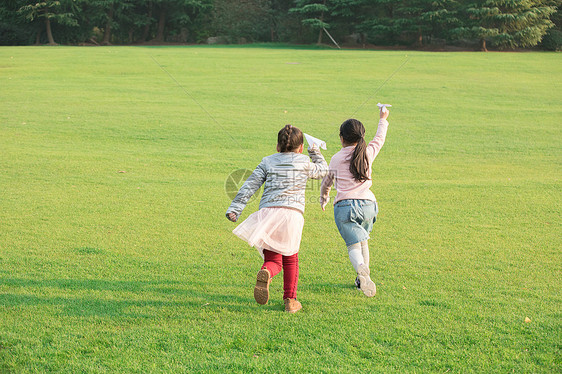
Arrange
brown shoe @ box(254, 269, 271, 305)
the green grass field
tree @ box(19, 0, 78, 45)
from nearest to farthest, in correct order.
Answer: the green grass field, brown shoe @ box(254, 269, 271, 305), tree @ box(19, 0, 78, 45)

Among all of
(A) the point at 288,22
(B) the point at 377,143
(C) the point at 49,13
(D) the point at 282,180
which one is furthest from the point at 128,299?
(C) the point at 49,13

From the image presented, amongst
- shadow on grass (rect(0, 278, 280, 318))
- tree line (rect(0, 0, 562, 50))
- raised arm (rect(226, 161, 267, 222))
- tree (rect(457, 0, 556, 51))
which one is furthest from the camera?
tree line (rect(0, 0, 562, 50))

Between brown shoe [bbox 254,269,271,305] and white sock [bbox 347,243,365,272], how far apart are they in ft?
2.58

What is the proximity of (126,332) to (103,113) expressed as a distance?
1092cm

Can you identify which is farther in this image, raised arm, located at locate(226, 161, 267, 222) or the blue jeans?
the blue jeans

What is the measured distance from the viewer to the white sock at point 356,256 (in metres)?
4.34

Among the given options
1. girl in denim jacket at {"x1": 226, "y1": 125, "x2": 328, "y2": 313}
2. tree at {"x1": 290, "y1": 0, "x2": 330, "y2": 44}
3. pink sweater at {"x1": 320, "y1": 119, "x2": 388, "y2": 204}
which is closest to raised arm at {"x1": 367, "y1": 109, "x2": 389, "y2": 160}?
pink sweater at {"x1": 320, "y1": 119, "x2": 388, "y2": 204}

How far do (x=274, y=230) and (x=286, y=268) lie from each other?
1.12 feet

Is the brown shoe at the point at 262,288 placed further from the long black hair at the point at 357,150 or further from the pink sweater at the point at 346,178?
the long black hair at the point at 357,150

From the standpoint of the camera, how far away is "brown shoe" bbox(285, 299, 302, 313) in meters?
4.19

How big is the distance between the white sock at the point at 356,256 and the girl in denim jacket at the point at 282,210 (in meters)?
0.48

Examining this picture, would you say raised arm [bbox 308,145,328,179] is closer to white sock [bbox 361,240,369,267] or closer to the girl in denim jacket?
the girl in denim jacket

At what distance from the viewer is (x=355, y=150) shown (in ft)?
14.7

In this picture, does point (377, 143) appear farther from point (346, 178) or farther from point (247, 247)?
point (247, 247)
